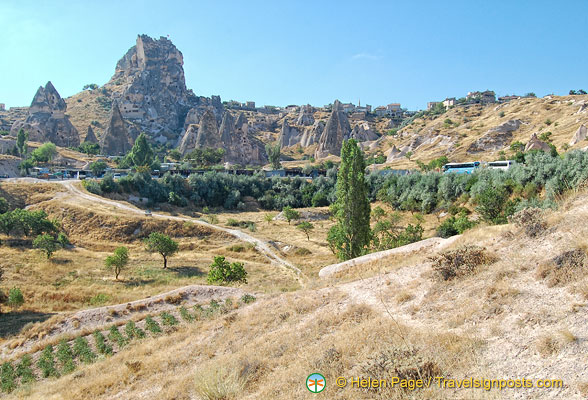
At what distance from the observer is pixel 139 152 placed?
5850 centimetres

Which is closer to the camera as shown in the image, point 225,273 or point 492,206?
point 225,273

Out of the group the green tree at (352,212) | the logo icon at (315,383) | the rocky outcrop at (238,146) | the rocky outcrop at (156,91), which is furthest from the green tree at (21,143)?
the logo icon at (315,383)

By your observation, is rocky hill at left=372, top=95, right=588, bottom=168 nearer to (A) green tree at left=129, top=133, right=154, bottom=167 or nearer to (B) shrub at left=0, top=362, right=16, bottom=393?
(A) green tree at left=129, top=133, right=154, bottom=167

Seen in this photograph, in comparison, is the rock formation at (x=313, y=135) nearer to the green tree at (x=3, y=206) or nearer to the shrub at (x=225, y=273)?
the green tree at (x=3, y=206)

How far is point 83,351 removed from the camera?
11492 mm

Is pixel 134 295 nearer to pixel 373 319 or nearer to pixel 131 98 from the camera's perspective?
pixel 373 319

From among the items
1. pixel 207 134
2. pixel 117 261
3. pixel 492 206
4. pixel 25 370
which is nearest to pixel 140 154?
pixel 207 134

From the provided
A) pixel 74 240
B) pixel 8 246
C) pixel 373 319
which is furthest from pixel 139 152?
pixel 373 319

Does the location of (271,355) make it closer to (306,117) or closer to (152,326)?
(152,326)

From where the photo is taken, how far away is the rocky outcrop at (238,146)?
3221 inches

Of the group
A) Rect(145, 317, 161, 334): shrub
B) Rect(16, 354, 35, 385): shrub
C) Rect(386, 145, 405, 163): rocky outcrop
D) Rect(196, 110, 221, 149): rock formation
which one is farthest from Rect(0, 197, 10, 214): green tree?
Rect(386, 145, 405, 163): rocky outcrop

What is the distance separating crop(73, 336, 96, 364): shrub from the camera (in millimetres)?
10818

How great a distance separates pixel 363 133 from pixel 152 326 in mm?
93670

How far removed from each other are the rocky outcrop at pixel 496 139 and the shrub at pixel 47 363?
6358cm
